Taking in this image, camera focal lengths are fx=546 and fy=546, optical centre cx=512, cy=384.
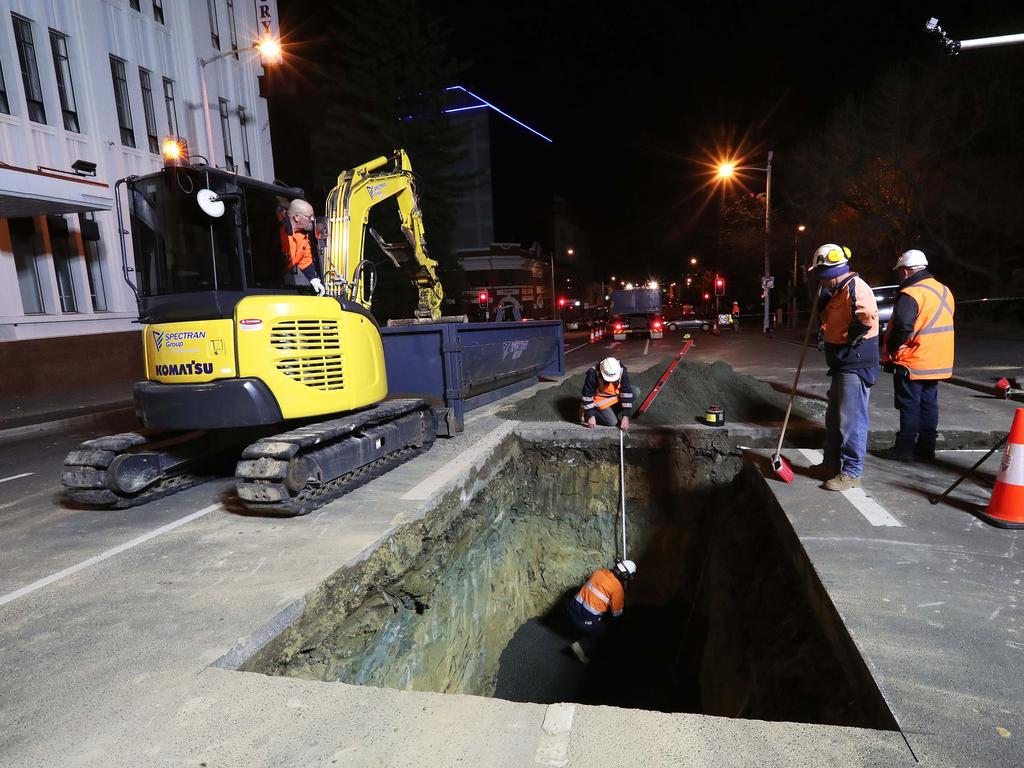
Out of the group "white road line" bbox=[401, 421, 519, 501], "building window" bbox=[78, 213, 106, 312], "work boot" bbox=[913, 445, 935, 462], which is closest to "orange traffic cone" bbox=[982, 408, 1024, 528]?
"work boot" bbox=[913, 445, 935, 462]

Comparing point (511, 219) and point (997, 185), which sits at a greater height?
point (511, 219)

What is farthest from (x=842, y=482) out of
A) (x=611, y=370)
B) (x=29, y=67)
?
(x=29, y=67)

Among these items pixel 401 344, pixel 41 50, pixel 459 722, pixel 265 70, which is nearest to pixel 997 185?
pixel 401 344

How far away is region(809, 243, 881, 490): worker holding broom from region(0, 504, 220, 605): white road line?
5.65m

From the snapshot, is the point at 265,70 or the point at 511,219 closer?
the point at 265,70

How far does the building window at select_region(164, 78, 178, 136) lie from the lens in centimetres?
1781

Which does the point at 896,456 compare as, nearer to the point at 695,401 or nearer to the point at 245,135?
the point at 695,401

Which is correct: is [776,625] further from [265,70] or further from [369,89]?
[265,70]

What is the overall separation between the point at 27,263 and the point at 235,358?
1392cm

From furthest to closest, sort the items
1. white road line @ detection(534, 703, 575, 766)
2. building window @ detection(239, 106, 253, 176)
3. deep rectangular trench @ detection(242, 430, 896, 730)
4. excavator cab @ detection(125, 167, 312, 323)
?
building window @ detection(239, 106, 253, 176) → excavator cab @ detection(125, 167, 312, 323) → deep rectangular trench @ detection(242, 430, 896, 730) → white road line @ detection(534, 703, 575, 766)

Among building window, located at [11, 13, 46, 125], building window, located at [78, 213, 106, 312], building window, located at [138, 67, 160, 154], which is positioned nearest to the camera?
building window, located at [11, 13, 46, 125]

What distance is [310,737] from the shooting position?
226 cm

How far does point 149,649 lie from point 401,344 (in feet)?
16.2

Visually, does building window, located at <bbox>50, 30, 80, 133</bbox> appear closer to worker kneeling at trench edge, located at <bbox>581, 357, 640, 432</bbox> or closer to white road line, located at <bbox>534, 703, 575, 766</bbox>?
worker kneeling at trench edge, located at <bbox>581, 357, 640, 432</bbox>
